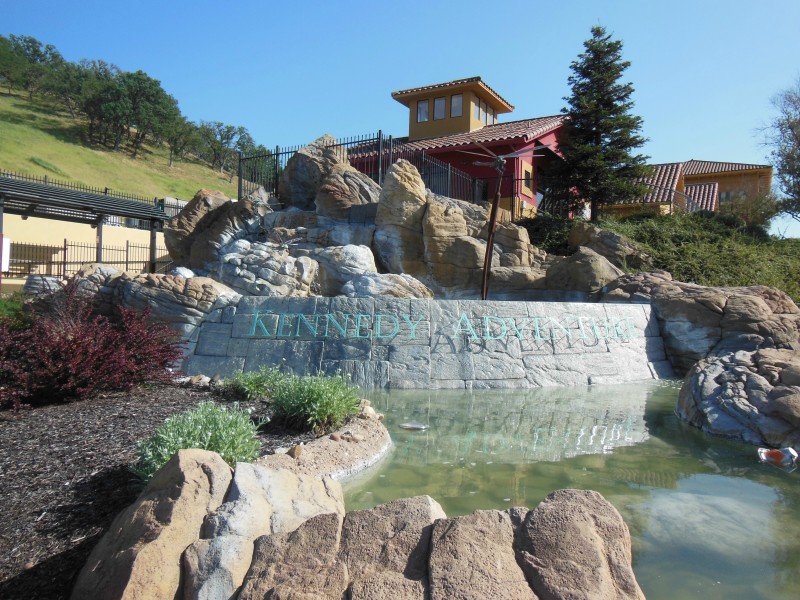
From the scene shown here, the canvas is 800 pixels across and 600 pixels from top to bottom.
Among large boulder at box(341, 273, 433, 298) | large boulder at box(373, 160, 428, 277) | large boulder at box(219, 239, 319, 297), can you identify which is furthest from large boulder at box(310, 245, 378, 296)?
large boulder at box(373, 160, 428, 277)

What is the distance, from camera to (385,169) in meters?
21.0

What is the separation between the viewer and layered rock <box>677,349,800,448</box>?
5.57 meters

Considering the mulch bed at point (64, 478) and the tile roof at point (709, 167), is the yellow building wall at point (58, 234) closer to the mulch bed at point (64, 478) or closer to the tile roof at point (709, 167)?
the mulch bed at point (64, 478)

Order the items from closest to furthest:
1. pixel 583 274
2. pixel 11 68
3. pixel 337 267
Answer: pixel 337 267, pixel 583 274, pixel 11 68

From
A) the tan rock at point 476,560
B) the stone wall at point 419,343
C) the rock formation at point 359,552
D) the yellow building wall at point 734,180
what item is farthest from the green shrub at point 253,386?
the yellow building wall at point 734,180

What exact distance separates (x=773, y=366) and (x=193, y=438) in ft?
20.6

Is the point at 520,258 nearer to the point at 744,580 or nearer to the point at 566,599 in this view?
the point at 744,580

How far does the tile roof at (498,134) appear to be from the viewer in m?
21.0

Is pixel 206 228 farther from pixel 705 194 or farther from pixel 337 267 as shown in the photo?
pixel 705 194

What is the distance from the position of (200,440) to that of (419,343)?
5.21 metres

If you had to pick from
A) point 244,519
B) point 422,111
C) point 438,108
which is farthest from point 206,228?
point 244,519

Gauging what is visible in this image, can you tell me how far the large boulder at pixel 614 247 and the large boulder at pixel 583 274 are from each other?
2.01 metres

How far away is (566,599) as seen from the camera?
212 cm

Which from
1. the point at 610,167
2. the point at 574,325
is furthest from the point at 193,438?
the point at 610,167
